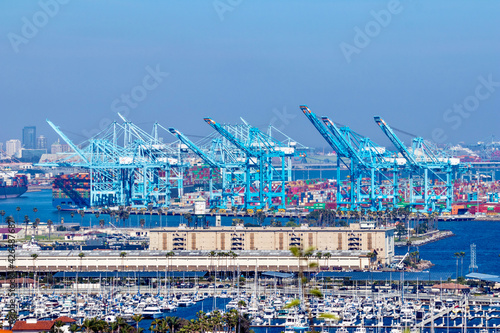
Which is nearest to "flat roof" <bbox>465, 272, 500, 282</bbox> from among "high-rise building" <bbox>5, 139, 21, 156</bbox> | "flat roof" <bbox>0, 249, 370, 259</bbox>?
"flat roof" <bbox>0, 249, 370, 259</bbox>

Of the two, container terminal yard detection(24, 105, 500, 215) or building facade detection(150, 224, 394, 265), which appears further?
container terminal yard detection(24, 105, 500, 215)

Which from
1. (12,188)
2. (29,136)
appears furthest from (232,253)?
(29,136)

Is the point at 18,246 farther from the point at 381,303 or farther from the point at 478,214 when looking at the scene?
the point at 478,214

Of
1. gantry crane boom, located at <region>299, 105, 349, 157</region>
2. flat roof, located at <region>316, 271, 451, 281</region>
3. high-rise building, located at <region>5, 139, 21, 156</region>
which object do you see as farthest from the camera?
high-rise building, located at <region>5, 139, 21, 156</region>

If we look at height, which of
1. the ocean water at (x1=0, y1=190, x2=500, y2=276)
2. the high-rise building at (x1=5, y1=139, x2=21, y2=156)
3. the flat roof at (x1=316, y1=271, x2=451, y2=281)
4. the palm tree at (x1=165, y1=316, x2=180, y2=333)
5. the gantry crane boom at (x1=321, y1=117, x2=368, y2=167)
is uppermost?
the high-rise building at (x1=5, y1=139, x2=21, y2=156)

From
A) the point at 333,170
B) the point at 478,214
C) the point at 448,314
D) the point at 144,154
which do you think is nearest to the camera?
the point at 448,314

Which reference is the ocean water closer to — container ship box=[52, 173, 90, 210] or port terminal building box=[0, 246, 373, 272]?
container ship box=[52, 173, 90, 210]

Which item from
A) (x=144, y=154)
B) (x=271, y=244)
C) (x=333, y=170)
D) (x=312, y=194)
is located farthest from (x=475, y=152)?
(x=271, y=244)
